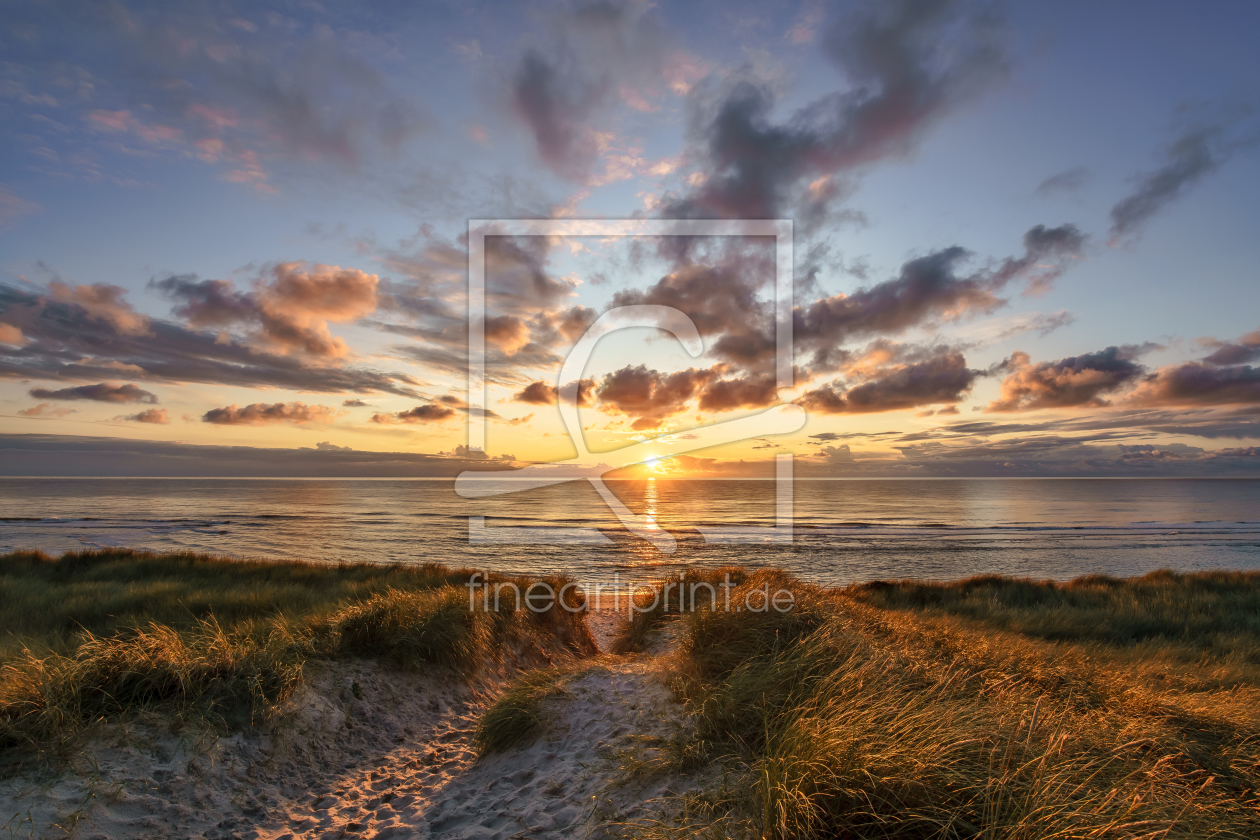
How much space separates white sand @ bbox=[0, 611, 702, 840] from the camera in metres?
4.70

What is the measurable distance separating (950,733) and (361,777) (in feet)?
20.4

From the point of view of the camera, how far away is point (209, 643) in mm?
6863

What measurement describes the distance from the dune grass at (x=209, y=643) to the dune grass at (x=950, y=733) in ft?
13.0

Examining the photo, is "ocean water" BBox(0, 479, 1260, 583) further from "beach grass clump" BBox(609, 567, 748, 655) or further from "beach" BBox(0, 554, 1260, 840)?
"beach" BBox(0, 554, 1260, 840)

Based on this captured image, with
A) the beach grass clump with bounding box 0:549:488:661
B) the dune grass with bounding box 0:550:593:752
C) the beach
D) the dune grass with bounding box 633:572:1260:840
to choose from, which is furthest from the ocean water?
the dune grass with bounding box 633:572:1260:840

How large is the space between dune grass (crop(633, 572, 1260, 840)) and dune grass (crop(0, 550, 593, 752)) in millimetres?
3970

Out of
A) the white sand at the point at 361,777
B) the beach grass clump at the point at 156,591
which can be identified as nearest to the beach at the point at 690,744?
the white sand at the point at 361,777

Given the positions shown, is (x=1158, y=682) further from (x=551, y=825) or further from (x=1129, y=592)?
(x=1129, y=592)

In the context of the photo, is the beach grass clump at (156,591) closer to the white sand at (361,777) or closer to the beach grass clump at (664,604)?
the white sand at (361,777)

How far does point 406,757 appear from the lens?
699cm

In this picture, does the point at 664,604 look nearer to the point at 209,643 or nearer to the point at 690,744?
the point at 690,744

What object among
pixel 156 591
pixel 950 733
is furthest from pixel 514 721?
pixel 156 591

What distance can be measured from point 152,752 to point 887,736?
6.54 metres

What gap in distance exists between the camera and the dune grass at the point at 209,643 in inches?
216
